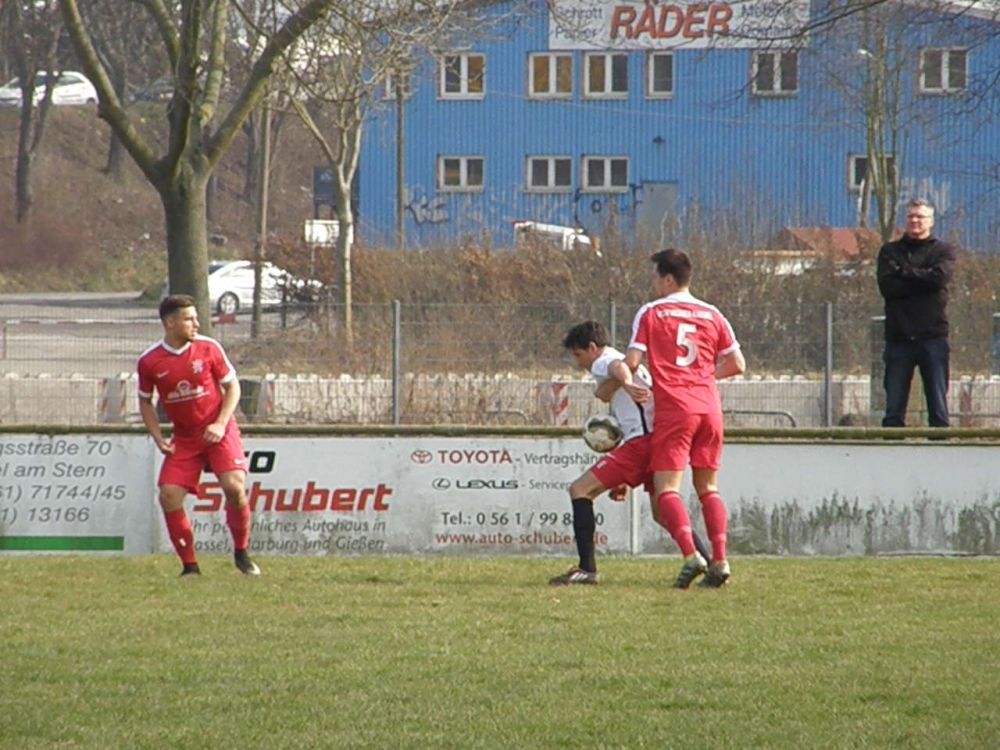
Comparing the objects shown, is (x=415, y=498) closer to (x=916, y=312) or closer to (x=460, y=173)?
(x=916, y=312)

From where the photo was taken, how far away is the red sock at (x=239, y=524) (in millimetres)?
11211

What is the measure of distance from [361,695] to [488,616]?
2.30m

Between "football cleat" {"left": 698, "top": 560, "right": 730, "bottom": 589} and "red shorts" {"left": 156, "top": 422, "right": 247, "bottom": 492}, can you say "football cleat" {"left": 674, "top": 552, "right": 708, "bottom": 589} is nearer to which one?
"football cleat" {"left": 698, "top": 560, "right": 730, "bottom": 589}

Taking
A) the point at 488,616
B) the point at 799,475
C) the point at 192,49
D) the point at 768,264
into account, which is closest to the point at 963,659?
the point at 488,616

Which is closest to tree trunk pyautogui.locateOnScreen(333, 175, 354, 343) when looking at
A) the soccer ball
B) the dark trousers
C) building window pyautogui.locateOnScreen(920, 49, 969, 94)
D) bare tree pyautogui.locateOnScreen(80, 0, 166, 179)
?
building window pyautogui.locateOnScreen(920, 49, 969, 94)

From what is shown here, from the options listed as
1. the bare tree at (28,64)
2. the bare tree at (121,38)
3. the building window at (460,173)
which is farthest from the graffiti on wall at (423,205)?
the bare tree at (28,64)

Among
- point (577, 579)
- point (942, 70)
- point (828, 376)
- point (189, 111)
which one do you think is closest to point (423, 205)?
point (942, 70)

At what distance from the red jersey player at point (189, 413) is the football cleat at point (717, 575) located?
2.95 metres

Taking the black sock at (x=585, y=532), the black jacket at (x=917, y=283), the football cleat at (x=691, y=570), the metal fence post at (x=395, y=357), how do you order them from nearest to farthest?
the football cleat at (x=691, y=570) < the black sock at (x=585, y=532) < the black jacket at (x=917, y=283) < the metal fence post at (x=395, y=357)

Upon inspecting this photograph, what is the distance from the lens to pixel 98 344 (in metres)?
18.6

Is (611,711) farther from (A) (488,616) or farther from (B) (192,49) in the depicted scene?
(B) (192,49)

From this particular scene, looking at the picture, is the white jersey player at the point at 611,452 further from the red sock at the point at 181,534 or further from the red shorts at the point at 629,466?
the red sock at the point at 181,534

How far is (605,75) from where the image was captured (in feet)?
164

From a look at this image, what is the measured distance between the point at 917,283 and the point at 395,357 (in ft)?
A: 21.0
